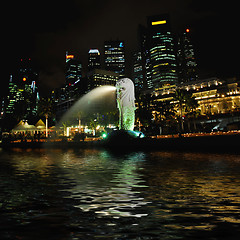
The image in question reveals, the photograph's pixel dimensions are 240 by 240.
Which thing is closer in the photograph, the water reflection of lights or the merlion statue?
the water reflection of lights

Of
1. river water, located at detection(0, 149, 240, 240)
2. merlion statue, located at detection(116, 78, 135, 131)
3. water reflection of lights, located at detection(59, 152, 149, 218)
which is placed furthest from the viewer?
merlion statue, located at detection(116, 78, 135, 131)

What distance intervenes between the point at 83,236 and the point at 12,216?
6.92 ft

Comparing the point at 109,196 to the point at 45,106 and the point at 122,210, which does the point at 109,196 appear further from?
the point at 45,106

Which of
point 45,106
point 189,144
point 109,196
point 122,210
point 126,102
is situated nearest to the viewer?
point 122,210

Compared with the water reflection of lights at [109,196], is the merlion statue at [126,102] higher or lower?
higher

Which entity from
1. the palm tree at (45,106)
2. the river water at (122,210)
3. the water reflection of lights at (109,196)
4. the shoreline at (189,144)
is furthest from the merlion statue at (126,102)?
the palm tree at (45,106)

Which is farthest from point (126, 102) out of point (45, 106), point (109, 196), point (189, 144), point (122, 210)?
point (45, 106)

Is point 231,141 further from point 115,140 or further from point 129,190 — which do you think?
point 129,190

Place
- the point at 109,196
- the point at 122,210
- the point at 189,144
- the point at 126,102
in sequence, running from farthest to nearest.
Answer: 1. the point at 126,102
2. the point at 189,144
3. the point at 109,196
4. the point at 122,210

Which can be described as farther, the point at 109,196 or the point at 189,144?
the point at 189,144

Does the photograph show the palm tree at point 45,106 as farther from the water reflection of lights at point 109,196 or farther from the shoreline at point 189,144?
the water reflection of lights at point 109,196

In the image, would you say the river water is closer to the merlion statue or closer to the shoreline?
the shoreline

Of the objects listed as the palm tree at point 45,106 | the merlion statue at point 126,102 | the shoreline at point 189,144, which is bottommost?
the shoreline at point 189,144

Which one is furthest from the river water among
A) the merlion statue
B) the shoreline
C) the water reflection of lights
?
the merlion statue
